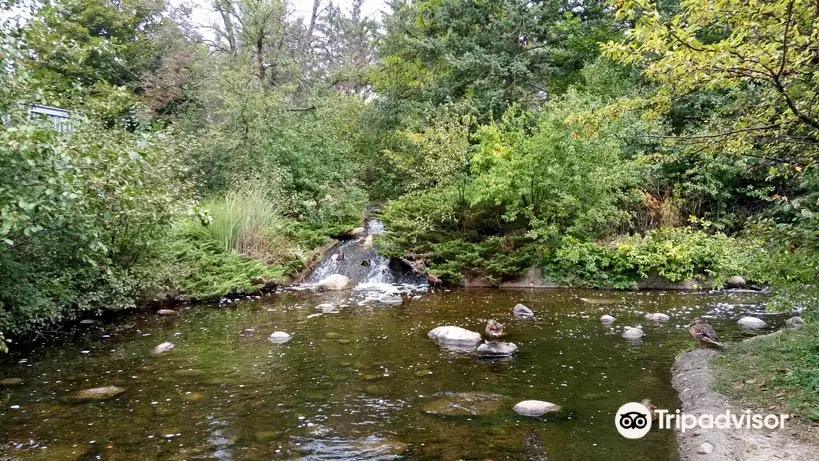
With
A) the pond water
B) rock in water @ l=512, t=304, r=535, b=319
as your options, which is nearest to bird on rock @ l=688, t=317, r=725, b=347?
the pond water

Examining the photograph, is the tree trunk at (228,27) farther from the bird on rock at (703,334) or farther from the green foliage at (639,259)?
the bird on rock at (703,334)

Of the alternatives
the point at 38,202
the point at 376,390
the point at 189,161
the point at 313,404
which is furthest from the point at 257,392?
the point at 189,161

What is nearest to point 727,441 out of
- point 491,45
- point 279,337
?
point 279,337

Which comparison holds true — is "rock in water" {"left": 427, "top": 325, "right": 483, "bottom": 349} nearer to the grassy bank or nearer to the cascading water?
the grassy bank

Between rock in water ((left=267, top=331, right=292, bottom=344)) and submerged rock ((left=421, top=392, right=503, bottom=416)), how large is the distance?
116 inches

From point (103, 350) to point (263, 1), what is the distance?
13.9 m

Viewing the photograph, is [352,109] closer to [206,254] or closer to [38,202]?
[206,254]

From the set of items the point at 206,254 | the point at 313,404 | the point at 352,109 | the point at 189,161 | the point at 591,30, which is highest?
the point at 591,30

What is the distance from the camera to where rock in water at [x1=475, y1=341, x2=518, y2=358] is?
6.25 m

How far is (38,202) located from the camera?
4.25m

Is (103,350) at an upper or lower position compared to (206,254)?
lower

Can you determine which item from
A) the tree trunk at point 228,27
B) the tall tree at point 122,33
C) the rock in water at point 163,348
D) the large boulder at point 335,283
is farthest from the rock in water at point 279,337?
the tree trunk at point 228,27

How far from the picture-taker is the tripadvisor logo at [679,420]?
12.2 ft

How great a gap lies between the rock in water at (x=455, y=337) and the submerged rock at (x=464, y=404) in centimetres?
167
